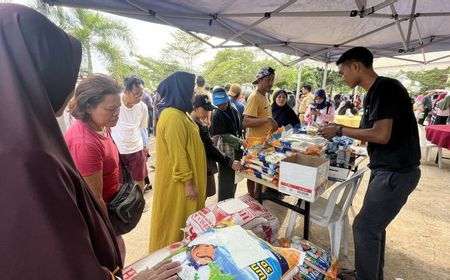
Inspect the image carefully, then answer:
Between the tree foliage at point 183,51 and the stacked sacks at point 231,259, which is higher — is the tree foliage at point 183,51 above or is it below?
above

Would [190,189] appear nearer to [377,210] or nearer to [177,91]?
[177,91]

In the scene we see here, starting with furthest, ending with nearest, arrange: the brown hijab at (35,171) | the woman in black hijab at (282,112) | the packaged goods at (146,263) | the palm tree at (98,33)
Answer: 1. the palm tree at (98,33)
2. the woman in black hijab at (282,112)
3. the packaged goods at (146,263)
4. the brown hijab at (35,171)

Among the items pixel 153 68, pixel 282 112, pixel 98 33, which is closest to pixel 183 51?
pixel 153 68

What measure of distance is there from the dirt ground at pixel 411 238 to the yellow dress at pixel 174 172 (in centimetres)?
81

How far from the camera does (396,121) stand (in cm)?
167

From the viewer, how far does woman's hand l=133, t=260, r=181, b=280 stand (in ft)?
2.48

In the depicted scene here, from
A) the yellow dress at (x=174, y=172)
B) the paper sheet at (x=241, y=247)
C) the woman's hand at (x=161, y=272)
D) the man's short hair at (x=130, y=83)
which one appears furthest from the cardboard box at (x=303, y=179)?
the man's short hair at (x=130, y=83)

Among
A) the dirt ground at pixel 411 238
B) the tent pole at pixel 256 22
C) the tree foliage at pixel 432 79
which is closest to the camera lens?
the tent pole at pixel 256 22

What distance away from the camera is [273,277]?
2.93 feet

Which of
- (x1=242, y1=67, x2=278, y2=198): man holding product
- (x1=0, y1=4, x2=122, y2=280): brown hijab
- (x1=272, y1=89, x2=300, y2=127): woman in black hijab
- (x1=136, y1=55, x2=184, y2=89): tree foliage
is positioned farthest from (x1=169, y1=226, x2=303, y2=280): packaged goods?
(x1=136, y1=55, x2=184, y2=89): tree foliage

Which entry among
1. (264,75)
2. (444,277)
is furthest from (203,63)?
(444,277)

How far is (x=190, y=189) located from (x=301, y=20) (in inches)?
90.2

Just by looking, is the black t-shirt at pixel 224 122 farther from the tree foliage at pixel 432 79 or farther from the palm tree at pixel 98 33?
the tree foliage at pixel 432 79

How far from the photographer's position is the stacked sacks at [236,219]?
1.48 meters
